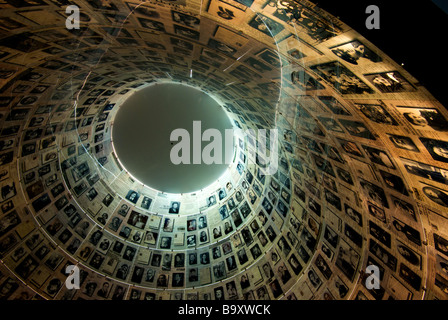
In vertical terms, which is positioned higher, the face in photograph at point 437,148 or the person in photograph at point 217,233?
the face in photograph at point 437,148

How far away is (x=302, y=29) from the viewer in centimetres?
342

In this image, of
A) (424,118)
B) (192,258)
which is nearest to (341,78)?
(424,118)

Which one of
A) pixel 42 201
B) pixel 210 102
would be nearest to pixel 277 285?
pixel 210 102

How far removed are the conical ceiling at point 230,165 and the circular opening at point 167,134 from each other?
1.74 feet

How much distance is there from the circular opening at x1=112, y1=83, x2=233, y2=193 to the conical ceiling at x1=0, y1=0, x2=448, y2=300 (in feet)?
1.74

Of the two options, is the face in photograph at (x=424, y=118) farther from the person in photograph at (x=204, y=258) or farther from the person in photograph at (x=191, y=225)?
the person in photograph at (x=191, y=225)

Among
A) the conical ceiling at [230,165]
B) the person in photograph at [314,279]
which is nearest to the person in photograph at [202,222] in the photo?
the conical ceiling at [230,165]

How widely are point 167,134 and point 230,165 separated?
3.67 m

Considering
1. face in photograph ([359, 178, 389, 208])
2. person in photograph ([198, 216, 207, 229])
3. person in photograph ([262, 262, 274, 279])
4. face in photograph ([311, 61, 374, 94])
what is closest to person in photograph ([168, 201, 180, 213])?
person in photograph ([198, 216, 207, 229])

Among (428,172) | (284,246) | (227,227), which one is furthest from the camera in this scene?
(227,227)

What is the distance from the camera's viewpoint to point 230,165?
1295cm

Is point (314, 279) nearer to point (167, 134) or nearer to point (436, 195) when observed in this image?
point (436, 195)

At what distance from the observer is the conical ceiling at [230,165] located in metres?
3.70

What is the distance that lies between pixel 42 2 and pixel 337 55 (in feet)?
16.4
